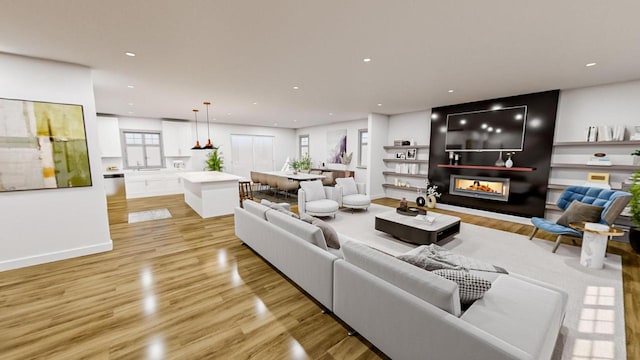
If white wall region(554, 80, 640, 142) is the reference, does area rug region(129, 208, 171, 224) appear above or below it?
below

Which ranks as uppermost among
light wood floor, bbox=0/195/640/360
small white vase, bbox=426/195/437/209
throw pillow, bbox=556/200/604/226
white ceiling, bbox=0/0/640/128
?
white ceiling, bbox=0/0/640/128

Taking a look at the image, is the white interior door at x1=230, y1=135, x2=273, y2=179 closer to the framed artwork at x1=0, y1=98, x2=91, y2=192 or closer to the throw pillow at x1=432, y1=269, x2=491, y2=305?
the framed artwork at x1=0, y1=98, x2=91, y2=192

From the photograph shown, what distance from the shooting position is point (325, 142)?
1003 centimetres

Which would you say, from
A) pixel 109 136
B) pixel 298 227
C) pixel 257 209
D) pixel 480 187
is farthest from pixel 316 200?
pixel 109 136

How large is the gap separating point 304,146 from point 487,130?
24.3 ft

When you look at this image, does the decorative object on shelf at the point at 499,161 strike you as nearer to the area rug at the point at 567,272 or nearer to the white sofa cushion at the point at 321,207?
the area rug at the point at 567,272

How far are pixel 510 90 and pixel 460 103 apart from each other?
4.10ft

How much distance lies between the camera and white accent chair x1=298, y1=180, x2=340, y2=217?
16.4 feet

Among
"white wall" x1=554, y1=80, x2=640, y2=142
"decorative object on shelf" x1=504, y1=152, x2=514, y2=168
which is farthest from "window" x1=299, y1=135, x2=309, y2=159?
"white wall" x1=554, y1=80, x2=640, y2=142

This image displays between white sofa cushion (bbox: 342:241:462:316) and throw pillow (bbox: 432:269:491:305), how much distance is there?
136 millimetres

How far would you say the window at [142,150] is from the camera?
788cm

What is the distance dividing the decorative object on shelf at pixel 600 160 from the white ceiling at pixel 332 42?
1.26 metres

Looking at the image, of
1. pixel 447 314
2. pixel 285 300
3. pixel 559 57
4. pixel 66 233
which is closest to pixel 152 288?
pixel 285 300

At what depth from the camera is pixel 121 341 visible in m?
1.90
